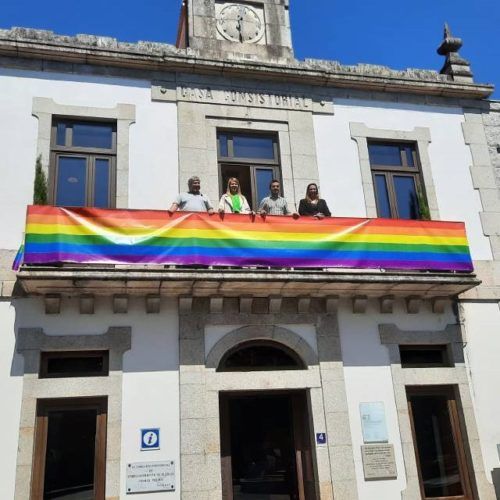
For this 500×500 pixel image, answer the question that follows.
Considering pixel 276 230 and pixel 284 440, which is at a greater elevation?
pixel 276 230

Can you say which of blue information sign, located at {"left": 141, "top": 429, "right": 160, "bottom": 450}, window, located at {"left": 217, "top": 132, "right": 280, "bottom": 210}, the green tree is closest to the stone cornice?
window, located at {"left": 217, "top": 132, "right": 280, "bottom": 210}

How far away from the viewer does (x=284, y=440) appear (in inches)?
374

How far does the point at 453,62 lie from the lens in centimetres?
1266

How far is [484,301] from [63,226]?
715 cm

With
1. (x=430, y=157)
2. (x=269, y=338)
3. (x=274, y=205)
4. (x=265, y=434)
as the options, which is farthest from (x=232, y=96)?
(x=265, y=434)

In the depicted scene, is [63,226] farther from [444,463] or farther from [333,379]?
[444,463]

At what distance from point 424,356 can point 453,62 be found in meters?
6.28

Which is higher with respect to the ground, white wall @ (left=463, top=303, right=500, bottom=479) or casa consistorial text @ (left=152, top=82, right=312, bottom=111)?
casa consistorial text @ (left=152, top=82, right=312, bottom=111)

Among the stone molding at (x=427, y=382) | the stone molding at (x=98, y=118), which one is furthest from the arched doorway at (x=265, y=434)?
the stone molding at (x=98, y=118)

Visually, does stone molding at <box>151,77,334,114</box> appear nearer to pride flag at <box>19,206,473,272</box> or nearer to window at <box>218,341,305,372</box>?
pride flag at <box>19,206,473,272</box>

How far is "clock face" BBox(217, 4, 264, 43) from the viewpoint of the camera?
464 inches

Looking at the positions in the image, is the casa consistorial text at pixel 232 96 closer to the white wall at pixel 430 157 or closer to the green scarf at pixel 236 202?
the white wall at pixel 430 157

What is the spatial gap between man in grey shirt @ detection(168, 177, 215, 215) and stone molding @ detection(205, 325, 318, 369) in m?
1.98

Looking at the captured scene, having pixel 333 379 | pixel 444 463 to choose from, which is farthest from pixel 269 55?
pixel 444 463
